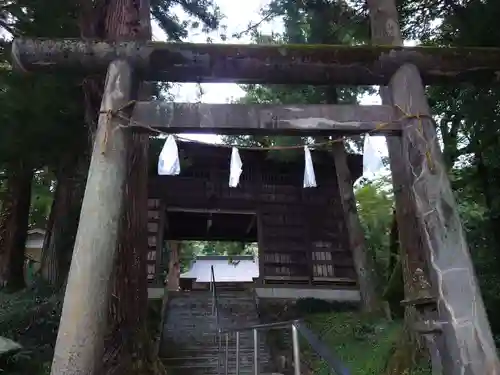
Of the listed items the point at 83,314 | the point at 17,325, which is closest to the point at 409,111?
the point at 83,314

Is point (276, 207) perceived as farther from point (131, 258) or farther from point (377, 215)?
point (131, 258)

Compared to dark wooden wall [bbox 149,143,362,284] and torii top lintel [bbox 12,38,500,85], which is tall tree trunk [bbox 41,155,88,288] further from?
dark wooden wall [bbox 149,143,362,284]

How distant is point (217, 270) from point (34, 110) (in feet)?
74.0

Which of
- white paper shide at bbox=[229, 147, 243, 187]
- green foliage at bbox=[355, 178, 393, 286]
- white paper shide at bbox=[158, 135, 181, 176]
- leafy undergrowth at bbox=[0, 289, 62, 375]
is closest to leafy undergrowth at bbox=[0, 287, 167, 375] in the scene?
leafy undergrowth at bbox=[0, 289, 62, 375]

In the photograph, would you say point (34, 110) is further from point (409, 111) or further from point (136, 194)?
point (409, 111)

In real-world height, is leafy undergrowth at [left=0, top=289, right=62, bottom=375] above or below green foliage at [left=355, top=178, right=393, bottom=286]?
below

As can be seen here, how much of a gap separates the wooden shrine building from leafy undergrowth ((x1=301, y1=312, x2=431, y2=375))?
7.43ft

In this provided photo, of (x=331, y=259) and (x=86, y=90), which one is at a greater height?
(x=86, y=90)

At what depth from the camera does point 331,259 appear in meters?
12.7

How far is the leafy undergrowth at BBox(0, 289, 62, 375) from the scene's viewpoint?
18.4 ft

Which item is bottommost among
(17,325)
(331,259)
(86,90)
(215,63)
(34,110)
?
(17,325)

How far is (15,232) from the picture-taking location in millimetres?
9680

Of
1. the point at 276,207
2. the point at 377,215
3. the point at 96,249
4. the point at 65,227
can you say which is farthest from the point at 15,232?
the point at 377,215

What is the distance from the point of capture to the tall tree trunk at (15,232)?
31.2 ft
